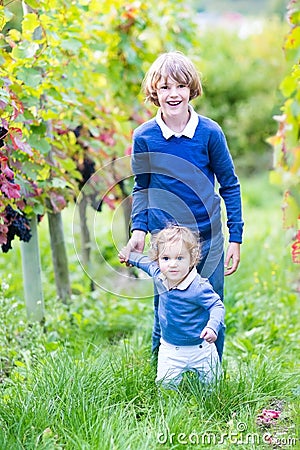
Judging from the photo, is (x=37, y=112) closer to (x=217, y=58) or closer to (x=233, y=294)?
(x=233, y=294)

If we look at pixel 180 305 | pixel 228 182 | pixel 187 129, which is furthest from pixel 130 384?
pixel 187 129

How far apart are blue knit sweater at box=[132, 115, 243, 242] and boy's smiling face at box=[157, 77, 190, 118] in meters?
0.10

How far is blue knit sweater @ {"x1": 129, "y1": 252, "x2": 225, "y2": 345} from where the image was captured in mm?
2842

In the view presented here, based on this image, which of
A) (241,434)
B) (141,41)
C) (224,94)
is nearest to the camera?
(241,434)

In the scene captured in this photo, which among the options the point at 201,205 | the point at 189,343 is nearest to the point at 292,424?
the point at 189,343

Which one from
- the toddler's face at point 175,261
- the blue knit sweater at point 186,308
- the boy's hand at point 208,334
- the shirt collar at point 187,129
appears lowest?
the boy's hand at point 208,334

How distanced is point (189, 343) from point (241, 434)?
44cm

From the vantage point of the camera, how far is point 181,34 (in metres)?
5.77

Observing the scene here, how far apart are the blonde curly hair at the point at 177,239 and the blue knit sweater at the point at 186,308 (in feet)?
0.20

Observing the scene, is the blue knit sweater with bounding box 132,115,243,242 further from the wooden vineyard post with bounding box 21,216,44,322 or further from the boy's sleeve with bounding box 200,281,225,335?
the wooden vineyard post with bounding box 21,216,44,322

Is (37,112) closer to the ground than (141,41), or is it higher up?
closer to the ground

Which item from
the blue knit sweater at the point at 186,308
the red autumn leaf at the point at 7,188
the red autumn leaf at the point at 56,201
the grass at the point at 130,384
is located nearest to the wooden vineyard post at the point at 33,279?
the grass at the point at 130,384

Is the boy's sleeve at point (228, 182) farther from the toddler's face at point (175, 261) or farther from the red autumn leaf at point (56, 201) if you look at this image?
the red autumn leaf at point (56, 201)

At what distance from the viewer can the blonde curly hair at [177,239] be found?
284 cm
